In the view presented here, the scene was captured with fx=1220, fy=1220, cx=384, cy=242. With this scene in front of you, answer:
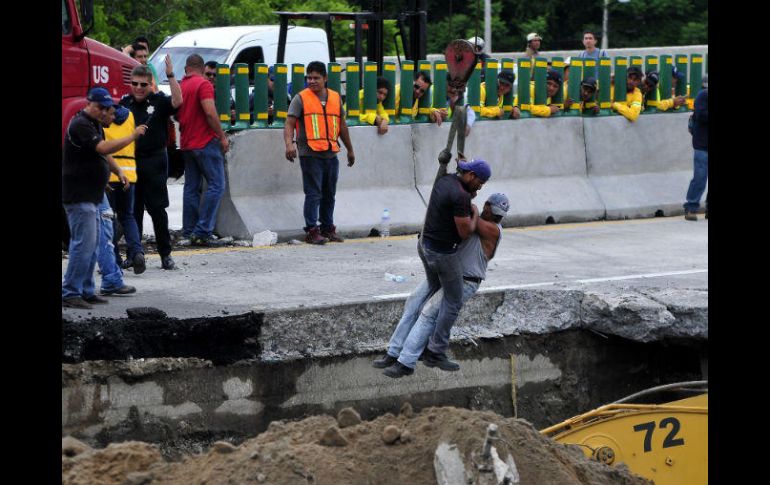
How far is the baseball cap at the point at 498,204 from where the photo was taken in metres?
9.26

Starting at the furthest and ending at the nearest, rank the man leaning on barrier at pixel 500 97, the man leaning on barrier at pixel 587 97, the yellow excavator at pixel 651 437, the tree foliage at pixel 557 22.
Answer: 1. the tree foliage at pixel 557 22
2. the man leaning on barrier at pixel 587 97
3. the man leaning on barrier at pixel 500 97
4. the yellow excavator at pixel 651 437

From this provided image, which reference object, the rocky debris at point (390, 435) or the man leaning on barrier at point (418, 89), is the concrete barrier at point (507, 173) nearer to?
the man leaning on barrier at point (418, 89)

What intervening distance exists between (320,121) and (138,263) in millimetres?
2758

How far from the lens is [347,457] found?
7.54 meters

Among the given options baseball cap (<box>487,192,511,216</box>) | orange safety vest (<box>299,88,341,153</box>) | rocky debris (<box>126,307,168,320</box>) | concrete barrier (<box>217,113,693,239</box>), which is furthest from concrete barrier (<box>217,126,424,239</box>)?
baseball cap (<box>487,192,511,216</box>)

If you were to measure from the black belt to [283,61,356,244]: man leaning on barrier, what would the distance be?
405 cm

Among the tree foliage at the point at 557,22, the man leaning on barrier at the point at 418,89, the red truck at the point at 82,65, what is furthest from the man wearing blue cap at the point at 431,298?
the tree foliage at the point at 557,22

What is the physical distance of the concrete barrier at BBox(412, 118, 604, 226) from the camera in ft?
49.1

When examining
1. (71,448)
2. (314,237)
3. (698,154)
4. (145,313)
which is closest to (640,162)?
(698,154)

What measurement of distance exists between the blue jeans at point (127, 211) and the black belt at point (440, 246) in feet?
11.7

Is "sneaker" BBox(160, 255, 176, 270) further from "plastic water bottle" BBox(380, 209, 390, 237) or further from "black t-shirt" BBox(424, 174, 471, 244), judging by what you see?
"black t-shirt" BBox(424, 174, 471, 244)

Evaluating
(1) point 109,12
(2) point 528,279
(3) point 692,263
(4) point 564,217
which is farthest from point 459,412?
(1) point 109,12

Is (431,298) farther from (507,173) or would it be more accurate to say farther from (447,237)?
(507,173)
